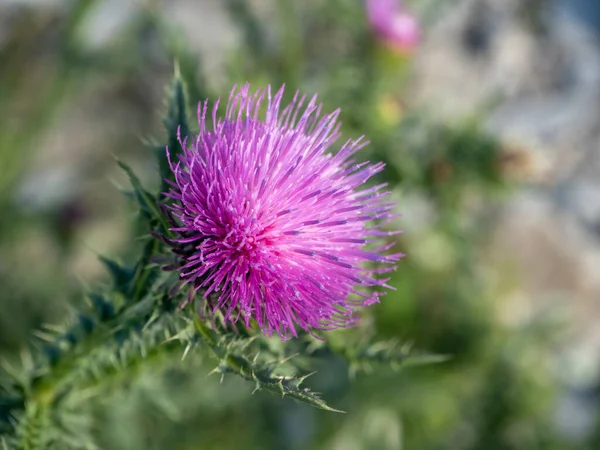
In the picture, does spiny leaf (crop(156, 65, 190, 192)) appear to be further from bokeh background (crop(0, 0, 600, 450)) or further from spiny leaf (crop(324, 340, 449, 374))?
bokeh background (crop(0, 0, 600, 450))

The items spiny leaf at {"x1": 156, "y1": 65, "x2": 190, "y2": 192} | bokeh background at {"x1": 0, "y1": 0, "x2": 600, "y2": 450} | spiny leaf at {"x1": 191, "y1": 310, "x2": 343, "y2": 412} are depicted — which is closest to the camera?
spiny leaf at {"x1": 191, "y1": 310, "x2": 343, "y2": 412}

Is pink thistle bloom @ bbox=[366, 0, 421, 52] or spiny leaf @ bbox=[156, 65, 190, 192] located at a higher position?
pink thistle bloom @ bbox=[366, 0, 421, 52]

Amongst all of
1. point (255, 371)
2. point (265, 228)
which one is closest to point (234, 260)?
point (265, 228)

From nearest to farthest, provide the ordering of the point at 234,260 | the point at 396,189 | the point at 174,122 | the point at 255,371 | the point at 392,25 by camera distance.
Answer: the point at 255,371
the point at 234,260
the point at 174,122
the point at 396,189
the point at 392,25

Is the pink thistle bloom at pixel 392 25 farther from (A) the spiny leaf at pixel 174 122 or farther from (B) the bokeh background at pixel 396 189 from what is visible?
(A) the spiny leaf at pixel 174 122

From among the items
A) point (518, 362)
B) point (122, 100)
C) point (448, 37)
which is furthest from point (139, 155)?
point (518, 362)

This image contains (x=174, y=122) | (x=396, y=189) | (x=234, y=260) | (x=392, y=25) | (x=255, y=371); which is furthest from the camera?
(x=392, y=25)

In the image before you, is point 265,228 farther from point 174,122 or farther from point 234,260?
point 174,122

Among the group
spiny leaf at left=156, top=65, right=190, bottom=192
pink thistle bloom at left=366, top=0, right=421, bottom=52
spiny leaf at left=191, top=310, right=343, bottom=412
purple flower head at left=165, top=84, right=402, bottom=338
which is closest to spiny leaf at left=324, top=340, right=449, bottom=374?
purple flower head at left=165, top=84, right=402, bottom=338
